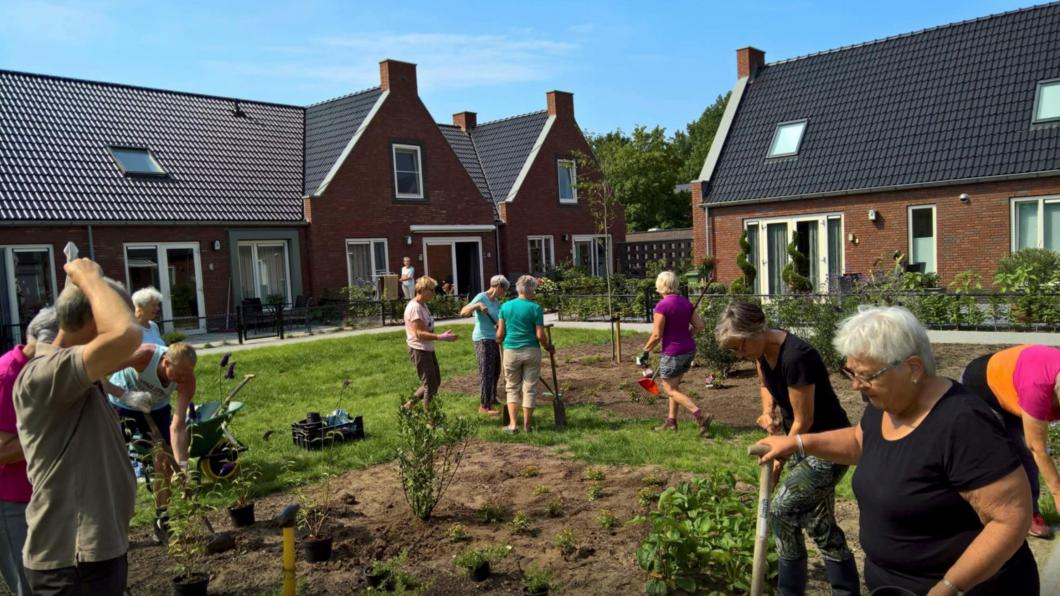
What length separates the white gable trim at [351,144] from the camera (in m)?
21.8

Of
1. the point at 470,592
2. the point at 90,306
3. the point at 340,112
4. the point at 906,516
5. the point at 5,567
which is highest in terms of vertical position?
the point at 340,112

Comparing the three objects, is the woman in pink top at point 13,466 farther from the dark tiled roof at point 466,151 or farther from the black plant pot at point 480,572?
the dark tiled roof at point 466,151

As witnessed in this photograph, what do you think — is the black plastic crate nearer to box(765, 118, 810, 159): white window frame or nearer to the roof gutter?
the roof gutter

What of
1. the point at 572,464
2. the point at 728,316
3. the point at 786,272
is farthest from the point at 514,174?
the point at 728,316

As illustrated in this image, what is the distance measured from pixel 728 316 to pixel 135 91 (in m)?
21.9

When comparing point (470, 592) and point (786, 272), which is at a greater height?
point (786, 272)

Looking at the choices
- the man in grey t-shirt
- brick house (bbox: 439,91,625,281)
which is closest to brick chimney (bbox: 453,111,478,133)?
brick house (bbox: 439,91,625,281)

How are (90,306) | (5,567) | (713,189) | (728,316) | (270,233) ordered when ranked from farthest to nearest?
1. (713,189)
2. (270,233)
3. (728,316)
4. (5,567)
5. (90,306)

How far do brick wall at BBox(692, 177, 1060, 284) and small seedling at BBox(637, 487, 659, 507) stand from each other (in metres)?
15.3

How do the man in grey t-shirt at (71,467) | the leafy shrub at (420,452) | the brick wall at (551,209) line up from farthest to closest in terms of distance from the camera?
the brick wall at (551,209) < the leafy shrub at (420,452) < the man in grey t-shirt at (71,467)

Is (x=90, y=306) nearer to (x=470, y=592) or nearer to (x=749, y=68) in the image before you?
(x=470, y=592)

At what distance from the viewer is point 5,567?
3.69 meters

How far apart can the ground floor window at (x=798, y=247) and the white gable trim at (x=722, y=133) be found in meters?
2.07

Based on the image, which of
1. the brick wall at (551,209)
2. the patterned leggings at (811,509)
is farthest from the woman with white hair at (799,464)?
the brick wall at (551,209)
